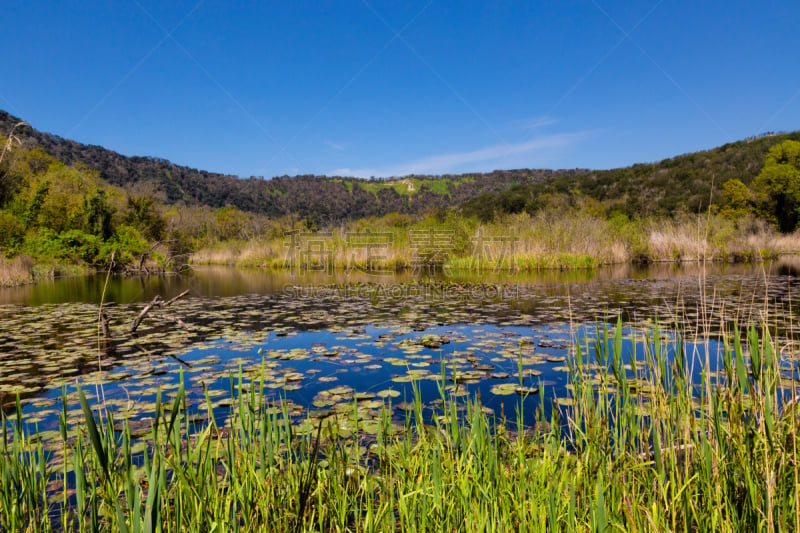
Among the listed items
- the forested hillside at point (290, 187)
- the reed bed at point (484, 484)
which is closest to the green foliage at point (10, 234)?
the reed bed at point (484, 484)

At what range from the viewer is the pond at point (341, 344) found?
3.67 metres

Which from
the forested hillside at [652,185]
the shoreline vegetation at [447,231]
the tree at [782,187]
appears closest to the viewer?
the shoreline vegetation at [447,231]

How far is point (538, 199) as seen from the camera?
51.0 metres

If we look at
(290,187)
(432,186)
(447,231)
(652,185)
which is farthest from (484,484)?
(432,186)

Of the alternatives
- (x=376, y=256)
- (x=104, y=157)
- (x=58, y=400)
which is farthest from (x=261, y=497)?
(x=104, y=157)

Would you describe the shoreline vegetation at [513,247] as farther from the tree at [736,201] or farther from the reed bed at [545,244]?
the tree at [736,201]

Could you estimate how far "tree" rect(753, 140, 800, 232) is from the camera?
30.0 metres

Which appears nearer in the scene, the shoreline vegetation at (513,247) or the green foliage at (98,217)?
the shoreline vegetation at (513,247)

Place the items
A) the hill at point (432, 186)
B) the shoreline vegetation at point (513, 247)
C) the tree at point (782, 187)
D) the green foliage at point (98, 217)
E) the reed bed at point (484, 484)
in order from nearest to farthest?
1. the reed bed at point (484, 484)
2. the shoreline vegetation at point (513, 247)
3. the green foliage at point (98, 217)
4. the tree at point (782, 187)
5. the hill at point (432, 186)

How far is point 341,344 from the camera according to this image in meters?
6.13

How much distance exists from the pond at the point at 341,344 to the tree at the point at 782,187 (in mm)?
26159

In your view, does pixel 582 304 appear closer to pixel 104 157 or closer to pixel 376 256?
pixel 376 256

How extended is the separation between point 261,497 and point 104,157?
87.4 metres

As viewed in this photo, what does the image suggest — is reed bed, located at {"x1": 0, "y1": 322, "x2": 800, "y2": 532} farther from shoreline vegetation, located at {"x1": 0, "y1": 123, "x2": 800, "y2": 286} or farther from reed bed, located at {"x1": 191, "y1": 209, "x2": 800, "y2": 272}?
reed bed, located at {"x1": 191, "y1": 209, "x2": 800, "y2": 272}
